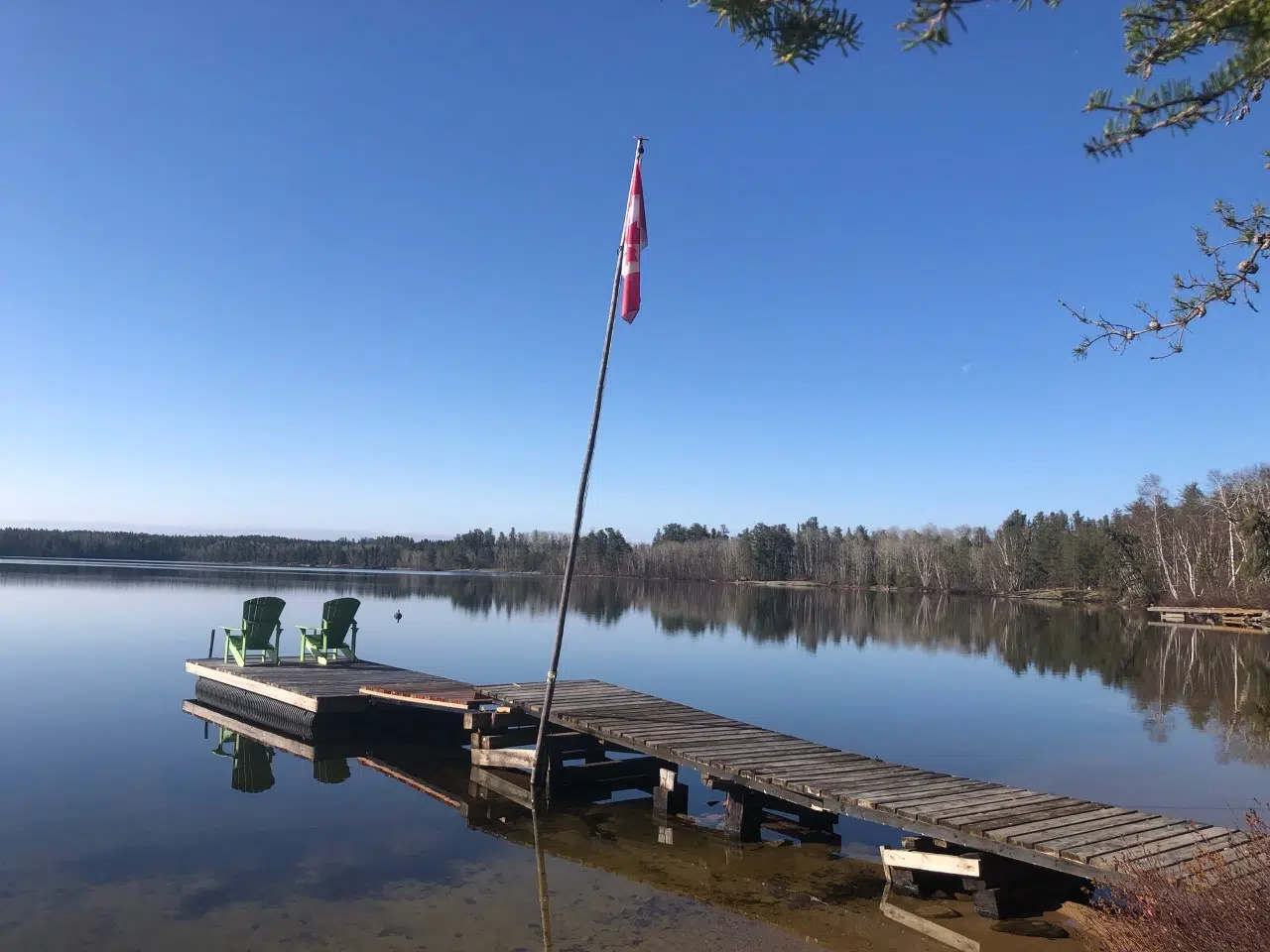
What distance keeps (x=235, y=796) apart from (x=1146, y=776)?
11723 mm

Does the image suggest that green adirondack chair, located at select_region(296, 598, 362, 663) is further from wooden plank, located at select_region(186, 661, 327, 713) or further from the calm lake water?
the calm lake water

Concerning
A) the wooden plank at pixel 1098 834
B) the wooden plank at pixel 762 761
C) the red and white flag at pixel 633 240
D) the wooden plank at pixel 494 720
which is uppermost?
the red and white flag at pixel 633 240

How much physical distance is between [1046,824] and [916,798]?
3.53 ft

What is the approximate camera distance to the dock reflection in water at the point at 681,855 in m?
6.79

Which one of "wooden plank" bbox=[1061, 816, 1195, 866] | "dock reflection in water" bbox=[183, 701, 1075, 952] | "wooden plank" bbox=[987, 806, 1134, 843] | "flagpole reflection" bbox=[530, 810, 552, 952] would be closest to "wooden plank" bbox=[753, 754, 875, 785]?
"dock reflection in water" bbox=[183, 701, 1075, 952]

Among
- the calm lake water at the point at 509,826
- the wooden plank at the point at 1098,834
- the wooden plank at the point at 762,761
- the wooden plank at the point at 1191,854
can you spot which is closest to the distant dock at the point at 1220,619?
the calm lake water at the point at 509,826

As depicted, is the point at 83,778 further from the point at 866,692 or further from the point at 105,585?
the point at 105,585

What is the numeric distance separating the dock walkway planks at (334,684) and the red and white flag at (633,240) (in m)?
6.02

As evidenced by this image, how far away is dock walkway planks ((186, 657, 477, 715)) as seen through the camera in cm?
1312

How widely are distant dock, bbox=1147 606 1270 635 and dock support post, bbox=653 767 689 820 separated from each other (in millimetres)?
38384

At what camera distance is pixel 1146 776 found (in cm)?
1233

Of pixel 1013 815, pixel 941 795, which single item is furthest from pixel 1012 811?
pixel 941 795

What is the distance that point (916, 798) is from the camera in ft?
25.2

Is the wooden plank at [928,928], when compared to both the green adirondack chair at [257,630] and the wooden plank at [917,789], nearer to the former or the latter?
the wooden plank at [917,789]
